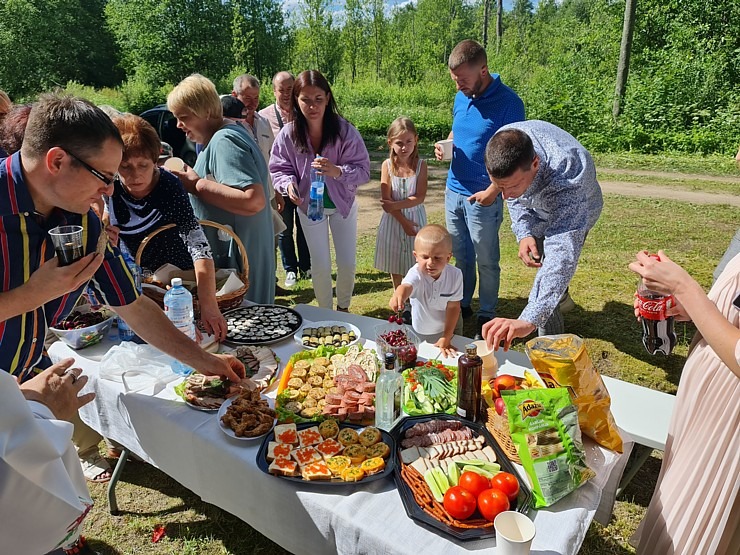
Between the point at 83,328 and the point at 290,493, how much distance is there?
1.51 meters

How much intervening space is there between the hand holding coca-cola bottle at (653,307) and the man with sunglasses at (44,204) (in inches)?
74.0

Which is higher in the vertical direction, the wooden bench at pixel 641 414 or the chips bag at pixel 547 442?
the chips bag at pixel 547 442

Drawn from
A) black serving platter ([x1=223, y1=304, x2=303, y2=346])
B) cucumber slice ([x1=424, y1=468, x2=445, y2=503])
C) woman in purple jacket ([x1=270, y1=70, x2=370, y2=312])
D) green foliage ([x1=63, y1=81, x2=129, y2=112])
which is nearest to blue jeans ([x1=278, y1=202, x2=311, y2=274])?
woman in purple jacket ([x1=270, y1=70, x2=370, y2=312])

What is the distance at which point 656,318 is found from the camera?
71.0 inches

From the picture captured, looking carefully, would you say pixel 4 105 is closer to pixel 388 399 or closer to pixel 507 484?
pixel 388 399

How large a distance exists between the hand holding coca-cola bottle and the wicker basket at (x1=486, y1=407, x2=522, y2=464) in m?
0.57

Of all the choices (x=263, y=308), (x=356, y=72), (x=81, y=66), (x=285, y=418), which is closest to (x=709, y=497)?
(x=285, y=418)

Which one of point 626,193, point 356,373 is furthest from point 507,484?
point 626,193

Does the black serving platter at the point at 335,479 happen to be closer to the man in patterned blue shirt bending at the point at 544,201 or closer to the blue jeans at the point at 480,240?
the man in patterned blue shirt bending at the point at 544,201

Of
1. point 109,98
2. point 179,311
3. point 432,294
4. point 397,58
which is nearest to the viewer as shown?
point 179,311

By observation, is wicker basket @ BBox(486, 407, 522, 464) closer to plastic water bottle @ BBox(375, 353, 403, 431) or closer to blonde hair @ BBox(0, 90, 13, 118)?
plastic water bottle @ BBox(375, 353, 403, 431)

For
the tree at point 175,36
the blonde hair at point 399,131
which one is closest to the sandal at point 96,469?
the blonde hair at point 399,131

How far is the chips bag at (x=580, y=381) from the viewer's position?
5.69ft

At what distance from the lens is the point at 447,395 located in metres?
2.02
